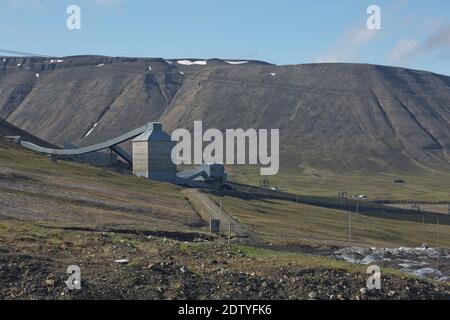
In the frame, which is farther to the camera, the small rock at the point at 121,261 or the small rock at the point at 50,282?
the small rock at the point at 121,261

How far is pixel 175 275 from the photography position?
91.8 feet

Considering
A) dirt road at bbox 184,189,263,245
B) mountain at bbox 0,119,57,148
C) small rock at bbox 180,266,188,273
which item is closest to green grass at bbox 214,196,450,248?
dirt road at bbox 184,189,263,245

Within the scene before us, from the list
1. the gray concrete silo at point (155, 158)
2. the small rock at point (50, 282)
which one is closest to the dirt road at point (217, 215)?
the gray concrete silo at point (155, 158)

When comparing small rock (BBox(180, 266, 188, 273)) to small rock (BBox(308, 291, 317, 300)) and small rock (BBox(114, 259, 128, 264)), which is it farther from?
small rock (BBox(308, 291, 317, 300))

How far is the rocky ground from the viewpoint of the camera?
25859 millimetres

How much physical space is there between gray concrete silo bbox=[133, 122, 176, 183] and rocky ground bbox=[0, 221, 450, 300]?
89.9m

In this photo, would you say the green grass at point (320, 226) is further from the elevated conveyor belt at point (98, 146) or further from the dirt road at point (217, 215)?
the elevated conveyor belt at point (98, 146)

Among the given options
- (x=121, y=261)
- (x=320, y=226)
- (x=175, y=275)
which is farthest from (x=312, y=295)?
(x=320, y=226)

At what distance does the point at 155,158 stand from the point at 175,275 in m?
97.7

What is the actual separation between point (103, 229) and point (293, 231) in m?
25.6

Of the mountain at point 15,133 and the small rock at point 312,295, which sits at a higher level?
the mountain at point 15,133

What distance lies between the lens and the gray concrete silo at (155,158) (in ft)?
410

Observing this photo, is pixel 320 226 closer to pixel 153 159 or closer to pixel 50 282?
pixel 153 159

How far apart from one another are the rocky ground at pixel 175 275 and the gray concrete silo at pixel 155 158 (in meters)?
89.9
